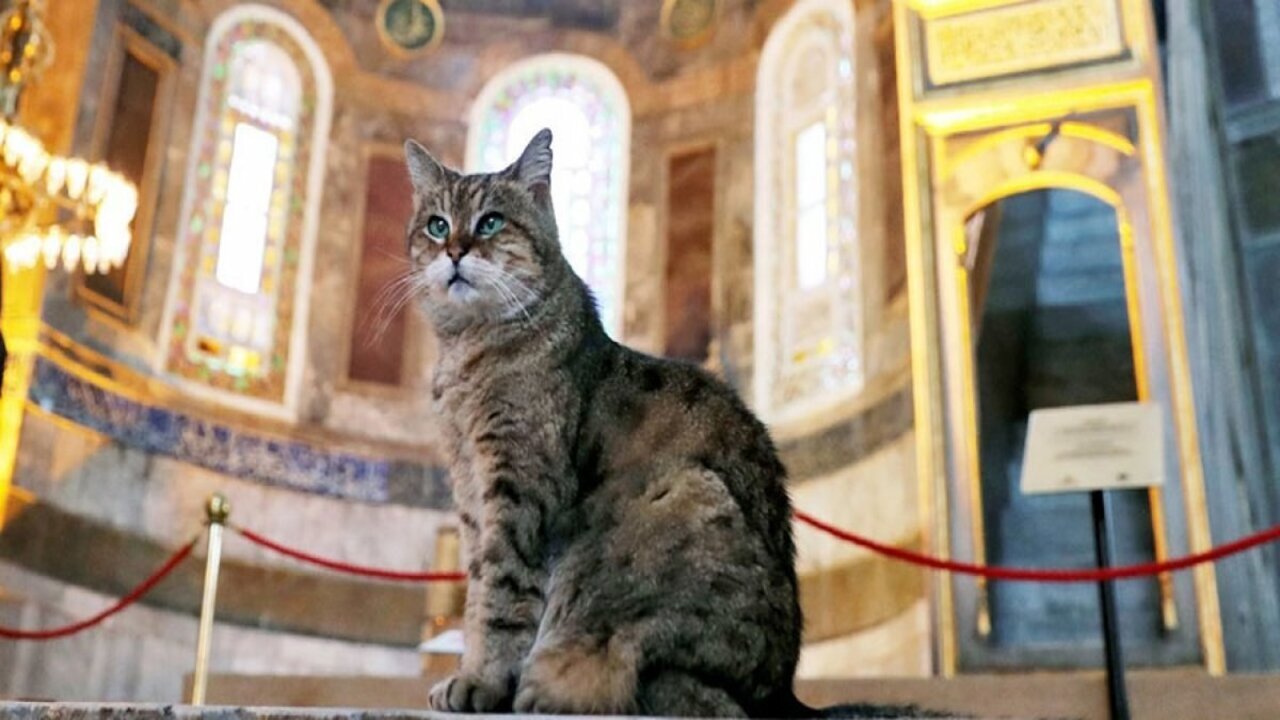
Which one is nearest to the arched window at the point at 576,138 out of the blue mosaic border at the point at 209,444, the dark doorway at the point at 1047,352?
the blue mosaic border at the point at 209,444

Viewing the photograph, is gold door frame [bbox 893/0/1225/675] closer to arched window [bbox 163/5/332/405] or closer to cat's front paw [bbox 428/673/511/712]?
cat's front paw [bbox 428/673/511/712]

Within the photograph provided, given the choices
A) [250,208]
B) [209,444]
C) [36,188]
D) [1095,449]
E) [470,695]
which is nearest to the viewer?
[470,695]

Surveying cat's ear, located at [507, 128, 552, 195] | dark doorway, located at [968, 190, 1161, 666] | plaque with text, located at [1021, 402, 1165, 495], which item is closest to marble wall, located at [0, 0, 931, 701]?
dark doorway, located at [968, 190, 1161, 666]

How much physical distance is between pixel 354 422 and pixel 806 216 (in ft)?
14.0

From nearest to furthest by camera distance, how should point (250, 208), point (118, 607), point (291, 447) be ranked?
1. point (118, 607)
2. point (291, 447)
3. point (250, 208)

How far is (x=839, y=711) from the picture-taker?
2514 millimetres

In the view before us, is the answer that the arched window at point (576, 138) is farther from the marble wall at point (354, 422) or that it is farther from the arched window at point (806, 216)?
the arched window at point (806, 216)

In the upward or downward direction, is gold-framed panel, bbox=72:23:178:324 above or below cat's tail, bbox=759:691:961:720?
above

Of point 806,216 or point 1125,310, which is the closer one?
point 1125,310

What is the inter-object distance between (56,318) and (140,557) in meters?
1.80

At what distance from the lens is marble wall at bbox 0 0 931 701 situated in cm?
852

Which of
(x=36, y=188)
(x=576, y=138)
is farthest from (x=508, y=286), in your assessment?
(x=576, y=138)

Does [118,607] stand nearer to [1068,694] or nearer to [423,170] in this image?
[423,170]

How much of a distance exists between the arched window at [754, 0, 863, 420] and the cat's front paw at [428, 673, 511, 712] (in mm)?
7174
